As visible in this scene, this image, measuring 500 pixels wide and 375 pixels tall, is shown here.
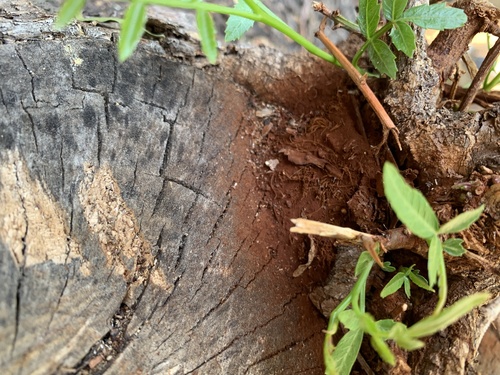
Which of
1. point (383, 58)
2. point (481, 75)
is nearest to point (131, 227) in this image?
point (383, 58)

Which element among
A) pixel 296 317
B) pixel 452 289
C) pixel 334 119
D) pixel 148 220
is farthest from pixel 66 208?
pixel 452 289

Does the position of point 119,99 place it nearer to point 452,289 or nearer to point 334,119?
point 334,119

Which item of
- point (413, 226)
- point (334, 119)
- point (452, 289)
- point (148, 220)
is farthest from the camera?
point (334, 119)

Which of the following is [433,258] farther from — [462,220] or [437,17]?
[437,17]

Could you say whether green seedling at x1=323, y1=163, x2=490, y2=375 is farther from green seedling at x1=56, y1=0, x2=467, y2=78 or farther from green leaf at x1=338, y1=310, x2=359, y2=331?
green seedling at x1=56, y1=0, x2=467, y2=78

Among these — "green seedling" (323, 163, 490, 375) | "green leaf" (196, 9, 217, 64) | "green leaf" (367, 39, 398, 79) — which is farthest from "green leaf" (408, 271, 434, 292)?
"green leaf" (196, 9, 217, 64)

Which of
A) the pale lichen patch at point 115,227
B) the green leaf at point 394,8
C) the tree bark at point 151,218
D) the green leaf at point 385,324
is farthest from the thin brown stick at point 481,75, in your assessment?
the pale lichen patch at point 115,227
